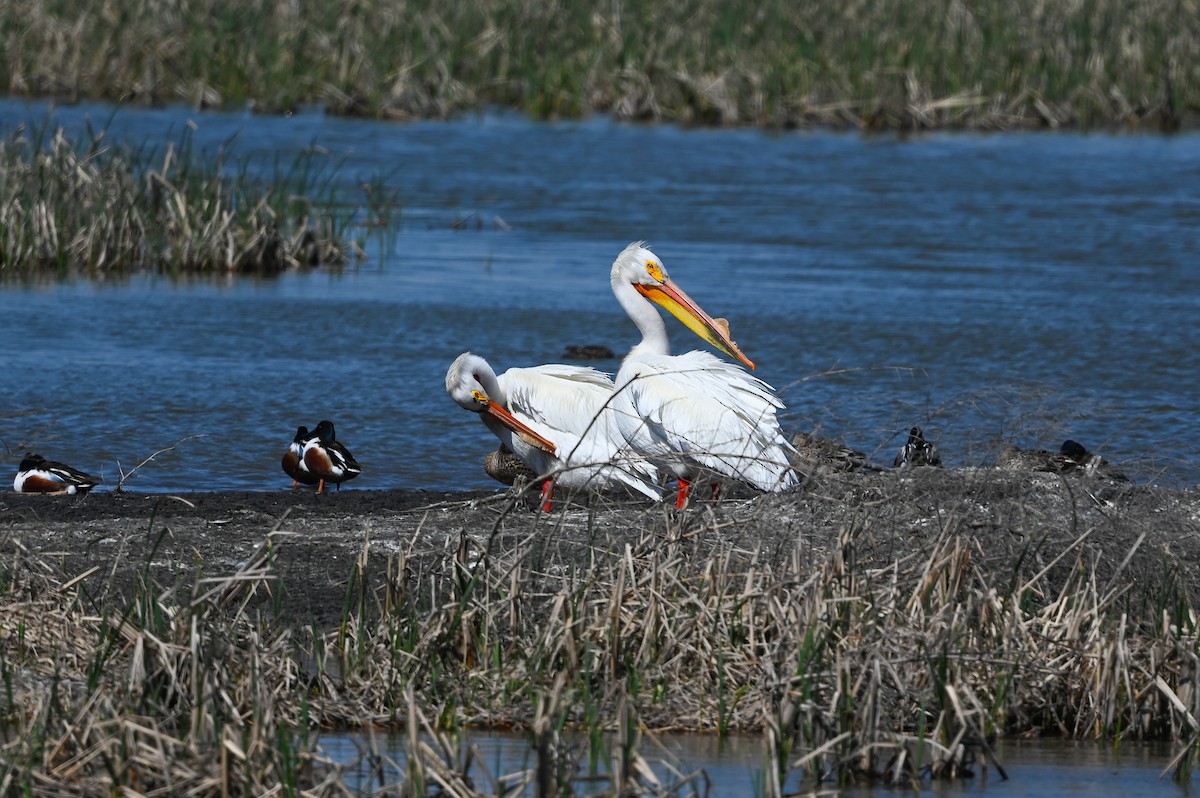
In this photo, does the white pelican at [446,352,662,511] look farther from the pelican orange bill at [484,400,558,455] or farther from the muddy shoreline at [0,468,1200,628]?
the muddy shoreline at [0,468,1200,628]

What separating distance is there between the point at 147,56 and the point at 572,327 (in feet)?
33.9

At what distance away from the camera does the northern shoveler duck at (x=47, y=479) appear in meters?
7.19

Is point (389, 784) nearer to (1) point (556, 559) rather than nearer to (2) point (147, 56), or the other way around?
(1) point (556, 559)

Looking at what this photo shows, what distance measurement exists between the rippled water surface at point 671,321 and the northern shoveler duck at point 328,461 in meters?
0.38

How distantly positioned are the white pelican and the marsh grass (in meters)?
5.17

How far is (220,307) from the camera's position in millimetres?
11602

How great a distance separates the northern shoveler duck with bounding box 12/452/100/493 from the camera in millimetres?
7188

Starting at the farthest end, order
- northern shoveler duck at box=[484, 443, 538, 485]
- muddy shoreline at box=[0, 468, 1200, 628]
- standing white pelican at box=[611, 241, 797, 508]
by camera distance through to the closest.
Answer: northern shoveler duck at box=[484, 443, 538, 485] → standing white pelican at box=[611, 241, 797, 508] → muddy shoreline at box=[0, 468, 1200, 628]

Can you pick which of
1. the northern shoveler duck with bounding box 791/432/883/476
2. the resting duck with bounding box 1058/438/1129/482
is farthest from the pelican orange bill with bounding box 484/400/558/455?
the resting duck with bounding box 1058/438/1129/482

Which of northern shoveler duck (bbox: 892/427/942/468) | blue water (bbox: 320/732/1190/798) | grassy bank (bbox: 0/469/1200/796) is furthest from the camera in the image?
northern shoveler duck (bbox: 892/427/942/468)

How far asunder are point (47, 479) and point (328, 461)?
A: 1095mm

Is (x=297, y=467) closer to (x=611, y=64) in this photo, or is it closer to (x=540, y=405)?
(x=540, y=405)

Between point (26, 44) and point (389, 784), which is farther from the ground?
point (26, 44)

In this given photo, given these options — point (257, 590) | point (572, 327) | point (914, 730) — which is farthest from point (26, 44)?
point (914, 730)
